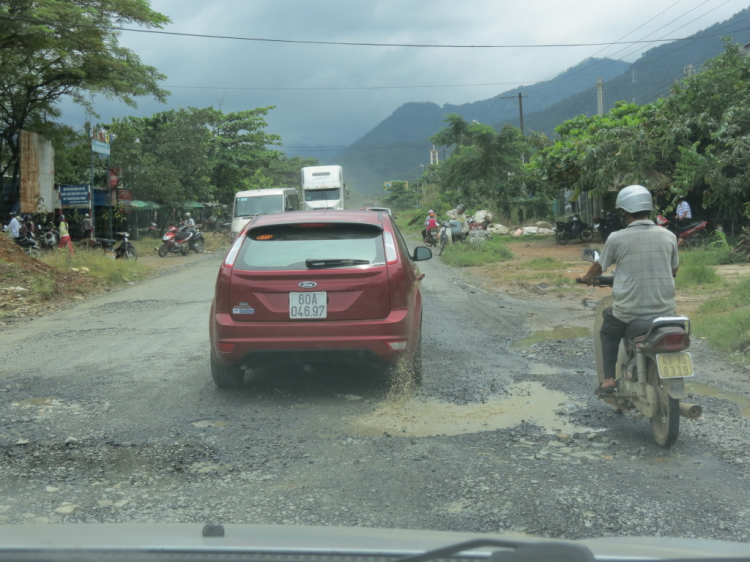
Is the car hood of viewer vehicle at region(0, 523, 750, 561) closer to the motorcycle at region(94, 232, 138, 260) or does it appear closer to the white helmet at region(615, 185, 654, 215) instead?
the white helmet at region(615, 185, 654, 215)

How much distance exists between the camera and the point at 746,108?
64.6 ft

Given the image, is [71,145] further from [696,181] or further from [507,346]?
[507,346]

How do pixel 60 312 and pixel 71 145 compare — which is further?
pixel 71 145

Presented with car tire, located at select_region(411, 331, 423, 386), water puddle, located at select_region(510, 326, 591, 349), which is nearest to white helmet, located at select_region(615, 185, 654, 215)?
car tire, located at select_region(411, 331, 423, 386)

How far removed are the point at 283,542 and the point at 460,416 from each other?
3.83 m

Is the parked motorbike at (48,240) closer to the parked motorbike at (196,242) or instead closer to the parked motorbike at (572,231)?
the parked motorbike at (196,242)

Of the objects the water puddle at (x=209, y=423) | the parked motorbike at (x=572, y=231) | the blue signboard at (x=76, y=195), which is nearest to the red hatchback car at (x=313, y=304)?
the water puddle at (x=209, y=423)

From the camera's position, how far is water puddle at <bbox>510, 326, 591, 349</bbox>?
8.61 m

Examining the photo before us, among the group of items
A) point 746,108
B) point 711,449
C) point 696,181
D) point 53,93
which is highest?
point 53,93

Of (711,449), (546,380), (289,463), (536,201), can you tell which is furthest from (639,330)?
(536,201)

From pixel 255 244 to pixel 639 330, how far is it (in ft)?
10.1

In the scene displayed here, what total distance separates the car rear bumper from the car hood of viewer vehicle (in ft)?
12.8

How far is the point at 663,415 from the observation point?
183 inches

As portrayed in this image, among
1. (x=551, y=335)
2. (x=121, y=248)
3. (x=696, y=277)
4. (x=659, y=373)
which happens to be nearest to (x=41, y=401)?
(x=659, y=373)
